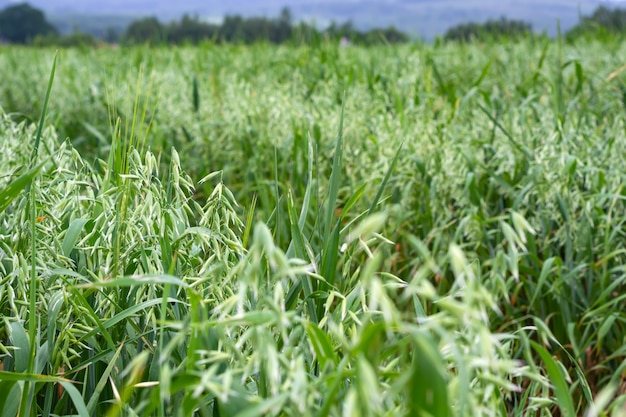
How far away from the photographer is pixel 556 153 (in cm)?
210

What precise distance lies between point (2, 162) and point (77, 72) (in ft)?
11.0

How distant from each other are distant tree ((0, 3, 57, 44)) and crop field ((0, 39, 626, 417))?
96.8 ft

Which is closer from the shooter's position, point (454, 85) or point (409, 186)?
point (409, 186)

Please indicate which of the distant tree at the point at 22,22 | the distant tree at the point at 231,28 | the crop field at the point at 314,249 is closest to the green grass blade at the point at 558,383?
the crop field at the point at 314,249

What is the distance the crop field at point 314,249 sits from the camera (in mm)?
655

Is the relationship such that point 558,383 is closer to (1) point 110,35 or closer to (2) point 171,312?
(2) point 171,312

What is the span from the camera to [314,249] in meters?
1.84

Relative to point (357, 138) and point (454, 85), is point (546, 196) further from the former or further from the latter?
point (454, 85)

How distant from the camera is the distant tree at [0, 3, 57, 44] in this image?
33750 millimetres

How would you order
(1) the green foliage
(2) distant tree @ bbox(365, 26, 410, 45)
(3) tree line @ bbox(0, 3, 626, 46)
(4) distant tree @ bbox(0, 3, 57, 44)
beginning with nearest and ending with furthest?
(1) the green foliage, (3) tree line @ bbox(0, 3, 626, 46), (2) distant tree @ bbox(365, 26, 410, 45), (4) distant tree @ bbox(0, 3, 57, 44)

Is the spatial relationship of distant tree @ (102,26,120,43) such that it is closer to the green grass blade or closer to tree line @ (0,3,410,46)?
tree line @ (0,3,410,46)

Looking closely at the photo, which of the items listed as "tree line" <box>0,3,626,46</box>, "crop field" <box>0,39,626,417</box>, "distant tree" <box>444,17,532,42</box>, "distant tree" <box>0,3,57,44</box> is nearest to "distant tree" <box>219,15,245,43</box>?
"tree line" <box>0,3,626,46</box>

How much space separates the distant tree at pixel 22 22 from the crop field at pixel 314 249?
29.5 metres

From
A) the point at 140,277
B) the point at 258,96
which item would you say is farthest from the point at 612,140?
the point at 140,277
